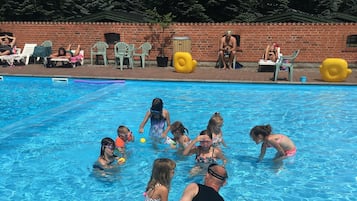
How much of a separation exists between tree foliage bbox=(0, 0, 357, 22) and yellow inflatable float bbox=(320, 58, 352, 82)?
14.1 meters

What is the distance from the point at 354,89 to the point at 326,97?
1521mm

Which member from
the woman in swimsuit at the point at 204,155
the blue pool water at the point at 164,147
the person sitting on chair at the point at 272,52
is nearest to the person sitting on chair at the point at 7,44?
the blue pool water at the point at 164,147

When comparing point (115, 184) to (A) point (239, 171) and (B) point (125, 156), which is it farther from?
(A) point (239, 171)

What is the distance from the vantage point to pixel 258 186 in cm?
568

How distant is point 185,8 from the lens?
85.6ft

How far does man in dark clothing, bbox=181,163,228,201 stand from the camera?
2.96 metres

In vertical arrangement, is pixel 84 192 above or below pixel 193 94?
below

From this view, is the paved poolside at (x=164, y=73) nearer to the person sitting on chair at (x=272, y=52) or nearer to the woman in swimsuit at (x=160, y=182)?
the person sitting on chair at (x=272, y=52)

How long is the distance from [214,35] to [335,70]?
6.53 m

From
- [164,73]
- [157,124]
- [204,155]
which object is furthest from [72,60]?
[204,155]

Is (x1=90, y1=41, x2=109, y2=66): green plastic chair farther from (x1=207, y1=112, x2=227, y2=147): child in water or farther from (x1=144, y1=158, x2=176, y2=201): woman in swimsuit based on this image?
(x1=144, y1=158, x2=176, y2=201): woman in swimsuit

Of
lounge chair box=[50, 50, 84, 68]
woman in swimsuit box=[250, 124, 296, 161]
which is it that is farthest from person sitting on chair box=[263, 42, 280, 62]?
woman in swimsuit box=[250, 124, 296, 161]

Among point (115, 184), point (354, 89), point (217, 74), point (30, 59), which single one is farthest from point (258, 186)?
point (30, 59)

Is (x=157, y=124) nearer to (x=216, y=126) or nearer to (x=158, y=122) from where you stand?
(x=158, y=122)
